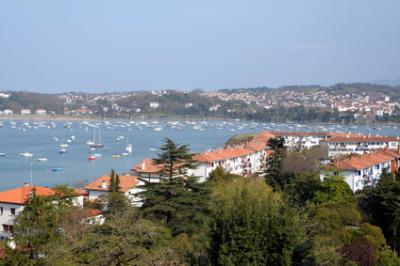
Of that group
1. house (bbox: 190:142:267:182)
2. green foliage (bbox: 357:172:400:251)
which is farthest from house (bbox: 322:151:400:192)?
green foliage (bbox: 357:172:400:251)

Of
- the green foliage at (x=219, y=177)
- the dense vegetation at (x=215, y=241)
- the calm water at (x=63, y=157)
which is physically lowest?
the calm water at (x=63, y=157)

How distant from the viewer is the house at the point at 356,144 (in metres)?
32.8

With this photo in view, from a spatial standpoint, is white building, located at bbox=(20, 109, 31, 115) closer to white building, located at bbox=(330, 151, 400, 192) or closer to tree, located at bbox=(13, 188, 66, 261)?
white building, located at bbox=(330, 151, 400, 192)

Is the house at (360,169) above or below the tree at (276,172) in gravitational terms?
below

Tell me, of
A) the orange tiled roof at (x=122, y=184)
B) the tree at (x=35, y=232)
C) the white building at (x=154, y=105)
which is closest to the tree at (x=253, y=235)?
the tree at (x=35, y=232)

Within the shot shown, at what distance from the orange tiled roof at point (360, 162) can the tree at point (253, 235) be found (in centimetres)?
1367

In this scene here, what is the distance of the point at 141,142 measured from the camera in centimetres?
5219

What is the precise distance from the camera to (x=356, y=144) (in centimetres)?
3356

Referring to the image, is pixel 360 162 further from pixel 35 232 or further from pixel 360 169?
pixel 35 232

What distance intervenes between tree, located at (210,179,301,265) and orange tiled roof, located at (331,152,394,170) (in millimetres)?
13665

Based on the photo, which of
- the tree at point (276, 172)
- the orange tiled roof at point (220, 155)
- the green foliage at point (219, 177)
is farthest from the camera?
the orange tiled roof at point (220, 155)

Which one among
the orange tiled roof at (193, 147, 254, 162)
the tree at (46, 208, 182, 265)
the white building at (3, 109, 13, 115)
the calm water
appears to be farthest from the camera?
the white building at (3, 109, 13, 115)

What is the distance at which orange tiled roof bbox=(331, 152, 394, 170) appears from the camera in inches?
789

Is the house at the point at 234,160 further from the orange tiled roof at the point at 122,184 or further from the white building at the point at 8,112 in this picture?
the white building at the point at 8,112
